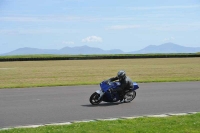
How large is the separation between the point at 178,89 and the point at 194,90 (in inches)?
33.1

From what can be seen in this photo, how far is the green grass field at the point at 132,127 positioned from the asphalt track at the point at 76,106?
4.41 ft

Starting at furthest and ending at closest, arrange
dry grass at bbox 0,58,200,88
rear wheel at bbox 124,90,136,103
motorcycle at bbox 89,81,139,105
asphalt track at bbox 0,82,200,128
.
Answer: dry grass at bbox 0,58,200,88, rear wheel at bbox 124,90,136,103, motorcycle at bbox 89,81,139,105, asphalt track at bbox 0,82,200,128

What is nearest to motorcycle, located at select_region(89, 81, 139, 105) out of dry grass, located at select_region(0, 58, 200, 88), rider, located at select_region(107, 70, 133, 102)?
rider, located at select_region(107, 70, 133, 102)

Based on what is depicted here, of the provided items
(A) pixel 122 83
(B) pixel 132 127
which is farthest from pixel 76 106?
(B) pixel 132 127

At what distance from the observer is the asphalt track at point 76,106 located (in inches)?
462

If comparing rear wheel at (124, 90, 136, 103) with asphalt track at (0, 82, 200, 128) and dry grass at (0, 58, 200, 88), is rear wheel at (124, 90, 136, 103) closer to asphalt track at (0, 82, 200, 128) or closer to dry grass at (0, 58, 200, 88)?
asphalt track at (0, 82, 200, 128)

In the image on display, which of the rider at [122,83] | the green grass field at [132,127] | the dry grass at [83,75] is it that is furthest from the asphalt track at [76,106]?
the dry grass at [83,75]

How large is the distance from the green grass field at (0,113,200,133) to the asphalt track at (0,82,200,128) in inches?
52.9

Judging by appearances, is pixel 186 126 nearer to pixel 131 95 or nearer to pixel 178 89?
pixel 131 95

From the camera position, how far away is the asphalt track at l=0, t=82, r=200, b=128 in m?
11.7

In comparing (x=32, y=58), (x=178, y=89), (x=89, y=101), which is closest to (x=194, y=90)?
(x=178, y=89)

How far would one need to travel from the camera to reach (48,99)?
52.3 ft

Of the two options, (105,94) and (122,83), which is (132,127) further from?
(122,83)

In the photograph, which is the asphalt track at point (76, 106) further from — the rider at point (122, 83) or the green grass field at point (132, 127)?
the green grass field at point (132, 127)
